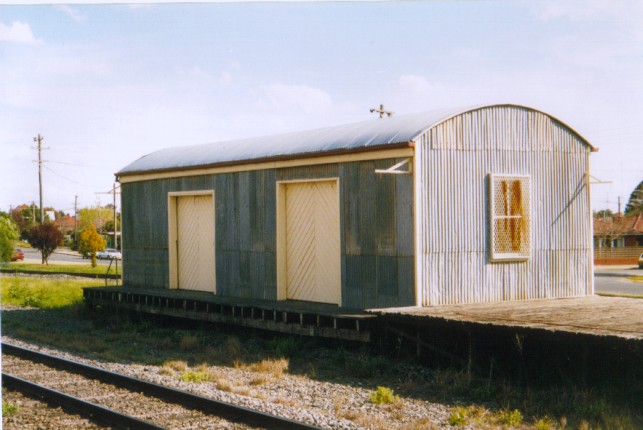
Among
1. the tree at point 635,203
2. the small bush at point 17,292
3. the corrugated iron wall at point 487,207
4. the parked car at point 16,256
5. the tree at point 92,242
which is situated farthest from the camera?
the tree at point 635,203

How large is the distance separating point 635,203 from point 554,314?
175ft

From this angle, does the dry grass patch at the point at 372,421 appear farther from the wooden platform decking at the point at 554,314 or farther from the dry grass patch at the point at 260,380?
the dry grass patch at the point at 260,380

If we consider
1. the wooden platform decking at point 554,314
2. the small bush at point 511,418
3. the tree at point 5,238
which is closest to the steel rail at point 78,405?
the small bush at point 511,418

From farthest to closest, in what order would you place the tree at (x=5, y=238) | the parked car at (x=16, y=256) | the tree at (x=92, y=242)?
the parked car at (x=16, y=256)
the tree at (x=92, y=242)
the tree at (x=5, y=238)

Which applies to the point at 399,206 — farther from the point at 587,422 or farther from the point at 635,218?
the point at 635,218

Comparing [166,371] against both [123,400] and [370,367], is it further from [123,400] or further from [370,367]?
[370,367]

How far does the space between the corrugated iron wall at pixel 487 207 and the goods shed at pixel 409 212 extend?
0.02 m

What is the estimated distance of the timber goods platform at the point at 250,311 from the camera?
1108 centimetres

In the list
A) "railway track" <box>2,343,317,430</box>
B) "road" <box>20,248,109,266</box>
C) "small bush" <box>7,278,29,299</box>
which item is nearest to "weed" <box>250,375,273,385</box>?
"railway track" <box>2,343,317,430</box>

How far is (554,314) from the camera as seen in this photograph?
9852 mm

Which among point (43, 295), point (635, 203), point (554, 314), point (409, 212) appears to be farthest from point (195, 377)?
point (635, 203)

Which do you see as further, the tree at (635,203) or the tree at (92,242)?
the tree at (635,203)

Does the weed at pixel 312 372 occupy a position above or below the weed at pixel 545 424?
below

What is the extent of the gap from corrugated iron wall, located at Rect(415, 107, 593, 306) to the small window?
0.13 metres
